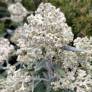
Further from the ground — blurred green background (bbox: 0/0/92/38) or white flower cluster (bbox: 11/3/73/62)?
blurred green background (bbox: 0/0/92/38)

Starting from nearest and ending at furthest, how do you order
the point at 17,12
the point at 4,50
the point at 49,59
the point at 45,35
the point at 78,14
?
the point at 45,35 < the point at 49,59 < the point at 4,50 < the point at 78,14 < the point at 17,12

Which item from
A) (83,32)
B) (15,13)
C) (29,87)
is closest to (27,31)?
(29,87)

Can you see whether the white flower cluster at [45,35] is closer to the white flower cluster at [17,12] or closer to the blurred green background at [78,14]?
the blurred green background at [78,14]

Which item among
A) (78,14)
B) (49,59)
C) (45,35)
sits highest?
(78,14)

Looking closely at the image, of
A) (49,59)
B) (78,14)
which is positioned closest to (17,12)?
(78,14)

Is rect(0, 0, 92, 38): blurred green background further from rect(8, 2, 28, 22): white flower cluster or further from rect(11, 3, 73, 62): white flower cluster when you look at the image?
rect(11, 3, 73, 62): white flower cluster

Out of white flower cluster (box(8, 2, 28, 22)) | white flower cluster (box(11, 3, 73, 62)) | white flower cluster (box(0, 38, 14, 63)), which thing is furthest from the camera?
white flower cluster (box(8, 2, 28, 22))

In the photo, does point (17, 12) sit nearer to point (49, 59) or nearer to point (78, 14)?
point (78, 14)

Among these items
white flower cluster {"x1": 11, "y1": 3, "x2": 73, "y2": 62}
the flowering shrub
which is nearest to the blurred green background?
the flowering shrub
